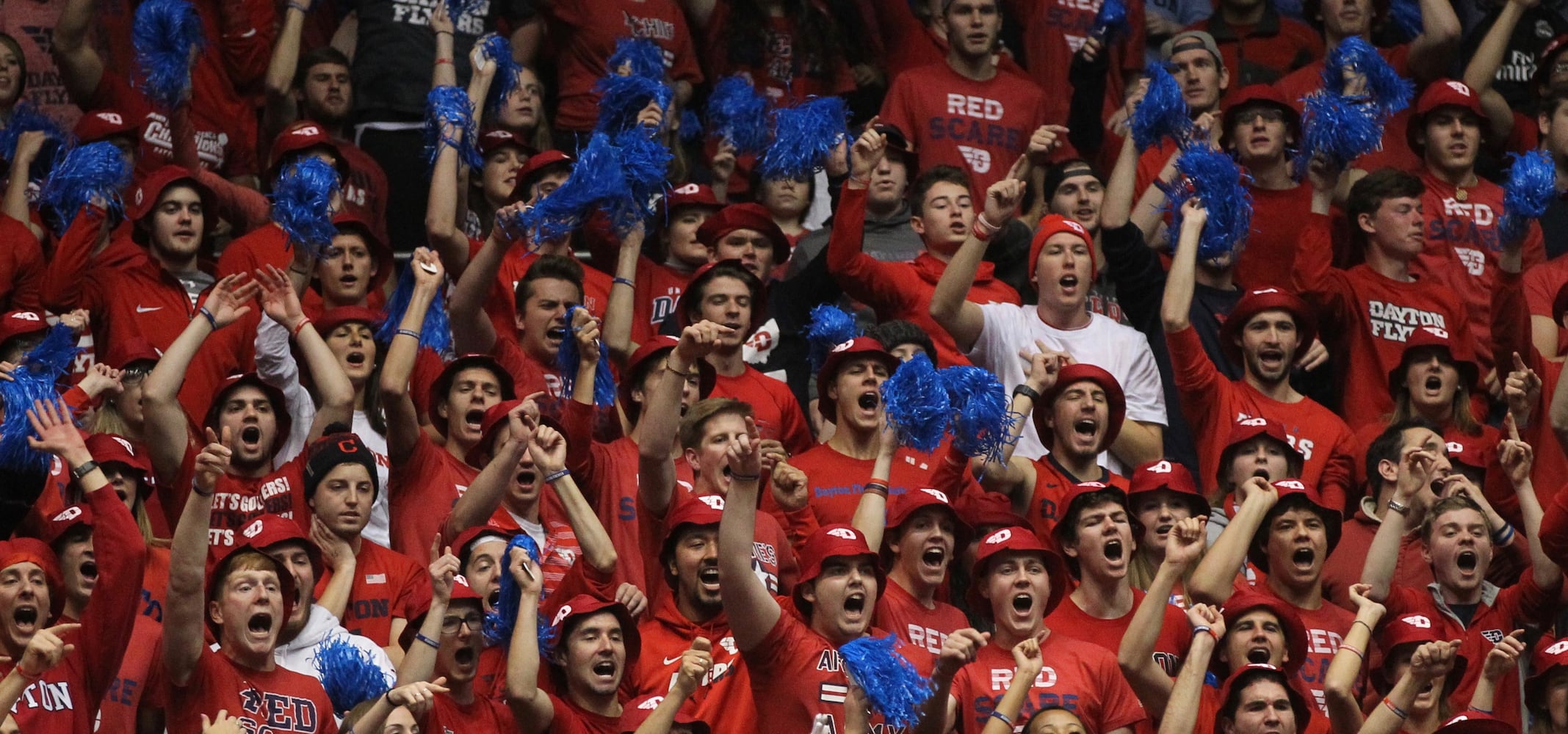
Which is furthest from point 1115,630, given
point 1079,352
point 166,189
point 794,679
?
point 166,189

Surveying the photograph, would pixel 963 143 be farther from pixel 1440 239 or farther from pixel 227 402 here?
pixel 227 402

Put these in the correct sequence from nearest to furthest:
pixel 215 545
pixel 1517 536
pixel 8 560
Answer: pixel 8 560
pixel 215 545
pixel 1517 536

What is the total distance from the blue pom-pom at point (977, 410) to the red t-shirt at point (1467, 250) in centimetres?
288

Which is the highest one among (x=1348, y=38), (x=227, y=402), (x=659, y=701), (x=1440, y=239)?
(x=1348, y=38)

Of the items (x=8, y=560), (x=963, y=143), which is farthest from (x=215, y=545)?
(x=963, y=143)

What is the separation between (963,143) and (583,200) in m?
2.36

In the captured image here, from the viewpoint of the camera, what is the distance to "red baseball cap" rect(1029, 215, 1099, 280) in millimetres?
9812

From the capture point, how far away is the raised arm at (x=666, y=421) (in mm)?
7672

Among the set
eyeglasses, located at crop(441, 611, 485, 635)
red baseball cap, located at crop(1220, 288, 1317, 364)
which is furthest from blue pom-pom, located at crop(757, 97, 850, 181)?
eyeglasses, located at crop(441, 611, 485, 635)

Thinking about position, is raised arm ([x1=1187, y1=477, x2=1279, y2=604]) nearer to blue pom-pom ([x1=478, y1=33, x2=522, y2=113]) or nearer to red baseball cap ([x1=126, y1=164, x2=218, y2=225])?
blue pom-pom ([x1=478, y1=33, x2=522, y2=113])

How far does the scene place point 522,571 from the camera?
792 centimetres

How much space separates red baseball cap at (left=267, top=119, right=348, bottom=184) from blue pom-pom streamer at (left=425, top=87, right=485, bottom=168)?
39 centimetres

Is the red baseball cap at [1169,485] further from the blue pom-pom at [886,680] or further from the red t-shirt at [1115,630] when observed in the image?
the blue pom-pom at [886,680]

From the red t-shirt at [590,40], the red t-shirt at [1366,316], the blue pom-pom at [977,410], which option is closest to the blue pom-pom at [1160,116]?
the red t-shirt at [1366,316]
